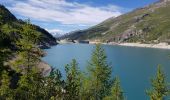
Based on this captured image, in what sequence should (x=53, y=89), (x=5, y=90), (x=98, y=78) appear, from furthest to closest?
1. (x=98, y=78)
2. (x=53, y=89)
3. (x=5, y=90)

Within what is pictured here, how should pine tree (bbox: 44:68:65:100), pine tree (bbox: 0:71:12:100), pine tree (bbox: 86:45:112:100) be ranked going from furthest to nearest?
pine tree (bbox: 86:45:112:100)
pine tree (bbox: 44:68:65:100)
pine tree (bbox: 0:71:12:100)

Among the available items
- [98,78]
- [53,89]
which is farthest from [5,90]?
[98,78]

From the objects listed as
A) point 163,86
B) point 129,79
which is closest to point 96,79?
point 163,86

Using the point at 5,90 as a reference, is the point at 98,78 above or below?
below

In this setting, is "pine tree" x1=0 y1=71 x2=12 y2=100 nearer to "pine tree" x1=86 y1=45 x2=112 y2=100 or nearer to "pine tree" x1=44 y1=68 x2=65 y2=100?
"pine tree" x1=44 y1=68 x2=65 y2=100

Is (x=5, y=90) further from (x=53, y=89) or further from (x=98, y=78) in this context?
(x=98, y=78)

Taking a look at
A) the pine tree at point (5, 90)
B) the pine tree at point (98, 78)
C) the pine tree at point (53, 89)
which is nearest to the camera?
the pine tree at point (5, 90)

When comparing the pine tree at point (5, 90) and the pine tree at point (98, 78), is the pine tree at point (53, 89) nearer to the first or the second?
the pine tree at point (98, 78)

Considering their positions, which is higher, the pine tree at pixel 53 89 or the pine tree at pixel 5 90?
the pine tree at pixel 5 90

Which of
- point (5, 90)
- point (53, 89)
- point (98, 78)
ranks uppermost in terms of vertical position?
point (5, 90)

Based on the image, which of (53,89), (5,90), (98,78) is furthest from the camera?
(98,78)

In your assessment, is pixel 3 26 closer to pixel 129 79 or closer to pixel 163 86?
pixel 163 86

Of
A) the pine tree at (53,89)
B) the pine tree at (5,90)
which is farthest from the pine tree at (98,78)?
the pine tree at (5,90)

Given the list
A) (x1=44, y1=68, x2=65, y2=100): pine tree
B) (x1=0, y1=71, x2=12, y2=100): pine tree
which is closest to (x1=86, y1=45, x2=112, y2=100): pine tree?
(x1=44, y1=68, x2=65, y2=100): pine tree
